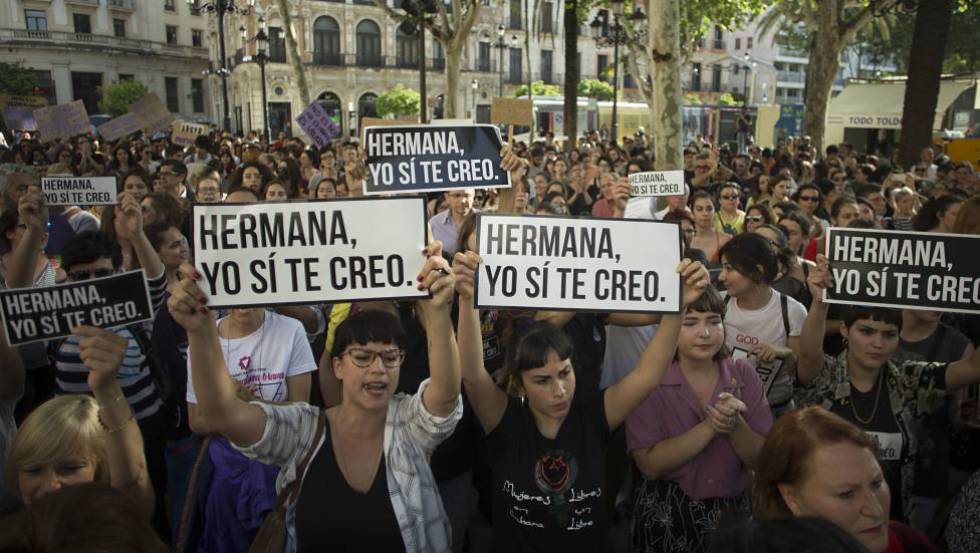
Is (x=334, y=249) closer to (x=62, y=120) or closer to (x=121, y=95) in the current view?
(x=62, y=120)

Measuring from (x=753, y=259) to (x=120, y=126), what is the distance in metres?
12.7

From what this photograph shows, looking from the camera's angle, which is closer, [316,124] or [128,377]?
[128,377]

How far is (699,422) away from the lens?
2818 mm

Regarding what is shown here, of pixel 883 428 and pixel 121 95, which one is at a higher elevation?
pixel 121 95

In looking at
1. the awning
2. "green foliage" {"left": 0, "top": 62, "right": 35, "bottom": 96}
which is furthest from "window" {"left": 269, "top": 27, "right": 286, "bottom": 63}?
the awning

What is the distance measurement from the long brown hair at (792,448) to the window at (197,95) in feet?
229

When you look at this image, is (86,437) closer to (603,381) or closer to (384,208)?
(384,208)

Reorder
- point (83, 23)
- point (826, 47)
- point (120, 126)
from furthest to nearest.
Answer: point (83, 23) → point (826, 47) → point (120, 126)

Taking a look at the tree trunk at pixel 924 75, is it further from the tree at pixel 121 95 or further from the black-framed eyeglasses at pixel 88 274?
the tree at pixel 121 95

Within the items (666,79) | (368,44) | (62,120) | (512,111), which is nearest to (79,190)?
(512,111)

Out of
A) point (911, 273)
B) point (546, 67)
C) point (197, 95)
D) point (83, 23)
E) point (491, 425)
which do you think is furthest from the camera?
point (197, 95)

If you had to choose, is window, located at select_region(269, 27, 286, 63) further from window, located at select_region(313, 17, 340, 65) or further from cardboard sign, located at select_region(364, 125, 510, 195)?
cardboard sign, located at select_region(364, 125, 510, 195)

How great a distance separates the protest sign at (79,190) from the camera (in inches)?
227

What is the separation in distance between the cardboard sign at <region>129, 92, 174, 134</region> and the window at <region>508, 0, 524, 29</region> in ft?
152
